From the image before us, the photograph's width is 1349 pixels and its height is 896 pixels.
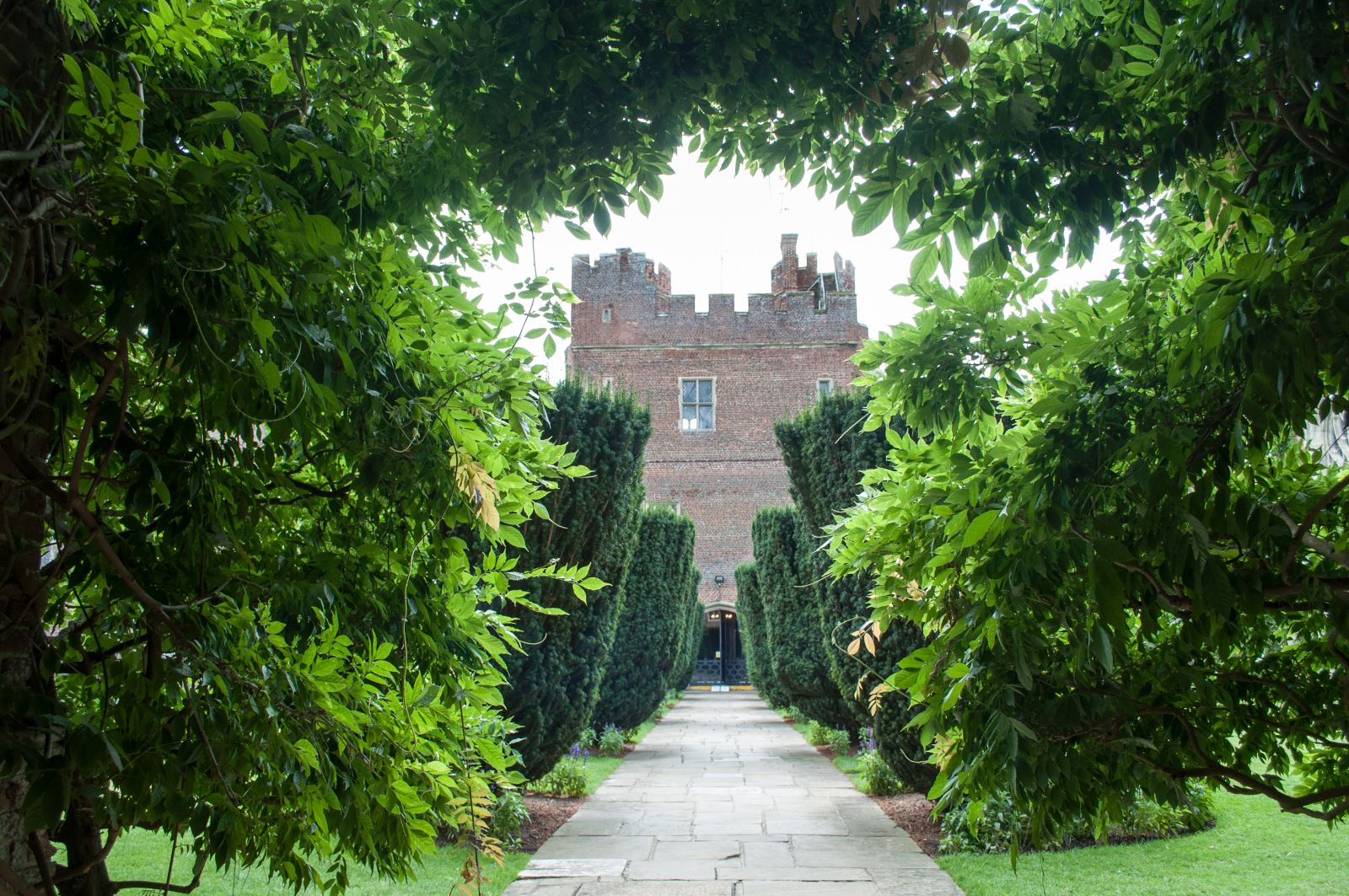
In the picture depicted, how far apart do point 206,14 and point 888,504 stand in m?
2.12

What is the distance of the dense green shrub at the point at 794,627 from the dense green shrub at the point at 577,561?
3339mm

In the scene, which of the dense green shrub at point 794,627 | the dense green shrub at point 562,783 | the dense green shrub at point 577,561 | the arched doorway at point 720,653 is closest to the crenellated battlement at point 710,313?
the arched doorway at point 720,653

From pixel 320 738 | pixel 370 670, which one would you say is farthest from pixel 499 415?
pixel 320 738

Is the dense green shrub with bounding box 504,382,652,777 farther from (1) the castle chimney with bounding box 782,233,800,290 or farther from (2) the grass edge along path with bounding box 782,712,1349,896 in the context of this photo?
(1) the castle chimney with bounding box 782,233,800,290

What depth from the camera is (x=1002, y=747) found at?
2092 mm

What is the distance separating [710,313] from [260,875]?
24346 mm

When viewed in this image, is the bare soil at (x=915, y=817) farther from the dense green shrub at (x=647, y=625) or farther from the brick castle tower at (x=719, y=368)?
the brick castle tower at (x=719, y=368)

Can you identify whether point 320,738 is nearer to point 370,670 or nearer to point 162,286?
point 370,670

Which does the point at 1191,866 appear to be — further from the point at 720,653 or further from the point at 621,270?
the point at 720,653

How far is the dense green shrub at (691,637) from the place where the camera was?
23225mm

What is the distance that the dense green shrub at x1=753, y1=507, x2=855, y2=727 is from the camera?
44.4ft

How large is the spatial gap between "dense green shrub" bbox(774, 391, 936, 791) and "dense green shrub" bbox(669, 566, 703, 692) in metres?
10.9

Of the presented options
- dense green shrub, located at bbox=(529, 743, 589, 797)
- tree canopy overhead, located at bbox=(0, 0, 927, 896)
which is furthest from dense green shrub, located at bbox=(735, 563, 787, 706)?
tree canopy overhead, located at bbox=(0, 0, 927, 896)

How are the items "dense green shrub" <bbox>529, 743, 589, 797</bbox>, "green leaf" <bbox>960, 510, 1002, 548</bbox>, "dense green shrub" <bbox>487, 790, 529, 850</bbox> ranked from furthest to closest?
"dense green shrub" <bbox>529, 743, 589, 797</bbox>
"dense green shrub" <bbox>487, 790, 529, 850</bbox>
"green leaf" <bbox>960, 510, 1002, 548</bbox>
